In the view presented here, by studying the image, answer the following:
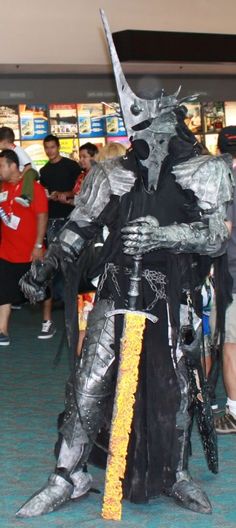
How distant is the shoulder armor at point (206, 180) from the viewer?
157 inches

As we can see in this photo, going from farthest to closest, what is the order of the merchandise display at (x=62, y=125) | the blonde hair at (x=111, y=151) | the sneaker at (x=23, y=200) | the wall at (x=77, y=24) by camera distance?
the merchandise display at (x=62, y=125) < the wall at (x=77, y=24) < the sneaker at (x=23, y=200) < the blonde hair at (x=111, y=151)

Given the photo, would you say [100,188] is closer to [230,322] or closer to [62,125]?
[230,322]

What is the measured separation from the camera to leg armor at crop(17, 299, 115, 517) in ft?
13.0

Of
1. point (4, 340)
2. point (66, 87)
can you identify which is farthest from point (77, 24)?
point (4, 340)

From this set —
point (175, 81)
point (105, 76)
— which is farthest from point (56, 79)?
point (175, 81)

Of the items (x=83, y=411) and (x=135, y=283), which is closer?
(x=135, y=283)

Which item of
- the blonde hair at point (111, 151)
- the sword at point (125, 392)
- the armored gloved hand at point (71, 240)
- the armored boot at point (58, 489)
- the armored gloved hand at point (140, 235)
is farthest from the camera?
the blonde hair at point (111, 151)

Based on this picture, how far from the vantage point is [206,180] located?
400 cm

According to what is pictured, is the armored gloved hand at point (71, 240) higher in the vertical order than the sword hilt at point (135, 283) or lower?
higher

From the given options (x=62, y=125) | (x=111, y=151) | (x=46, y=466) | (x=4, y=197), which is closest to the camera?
(x=46, y=466)

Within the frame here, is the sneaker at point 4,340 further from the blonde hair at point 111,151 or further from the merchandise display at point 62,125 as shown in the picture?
the merchandise display at point 62,125

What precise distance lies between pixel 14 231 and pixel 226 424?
322cm

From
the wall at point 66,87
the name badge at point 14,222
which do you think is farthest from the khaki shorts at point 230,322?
the wall at point 66,87

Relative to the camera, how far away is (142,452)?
13.2 ft
